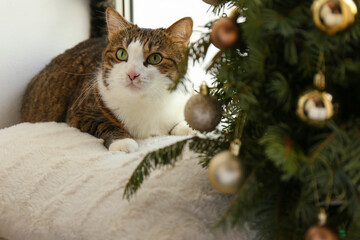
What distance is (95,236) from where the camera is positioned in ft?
1.80

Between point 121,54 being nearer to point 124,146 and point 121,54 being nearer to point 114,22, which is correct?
point 114,22

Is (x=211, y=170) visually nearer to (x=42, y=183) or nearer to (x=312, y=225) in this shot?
(x=312, y=225)

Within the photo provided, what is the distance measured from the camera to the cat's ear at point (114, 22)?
1068 mm

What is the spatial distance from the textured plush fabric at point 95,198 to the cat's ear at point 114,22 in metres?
0.46

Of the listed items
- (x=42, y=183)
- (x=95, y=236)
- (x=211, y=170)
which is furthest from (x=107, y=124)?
(x=211, y=170)

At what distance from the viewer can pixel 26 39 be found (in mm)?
1278

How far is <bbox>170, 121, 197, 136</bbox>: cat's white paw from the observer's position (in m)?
1.01

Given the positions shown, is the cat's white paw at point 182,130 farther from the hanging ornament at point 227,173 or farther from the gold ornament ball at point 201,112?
A: the hanging ornament at point 227,173

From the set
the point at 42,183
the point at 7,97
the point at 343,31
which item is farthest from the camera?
the point at 7,97

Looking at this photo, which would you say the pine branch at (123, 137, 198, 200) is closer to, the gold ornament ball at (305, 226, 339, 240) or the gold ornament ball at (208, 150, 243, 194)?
the gold ornament ball at (208, 150, 243, 194)

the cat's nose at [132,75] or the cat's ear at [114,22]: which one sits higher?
the cat's ear at [114,22]

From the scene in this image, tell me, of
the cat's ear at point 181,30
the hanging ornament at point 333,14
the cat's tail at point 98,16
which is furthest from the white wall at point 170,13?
the hanging ornament at point 333,14

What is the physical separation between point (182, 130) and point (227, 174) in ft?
1.97

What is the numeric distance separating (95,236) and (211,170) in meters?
0.25
